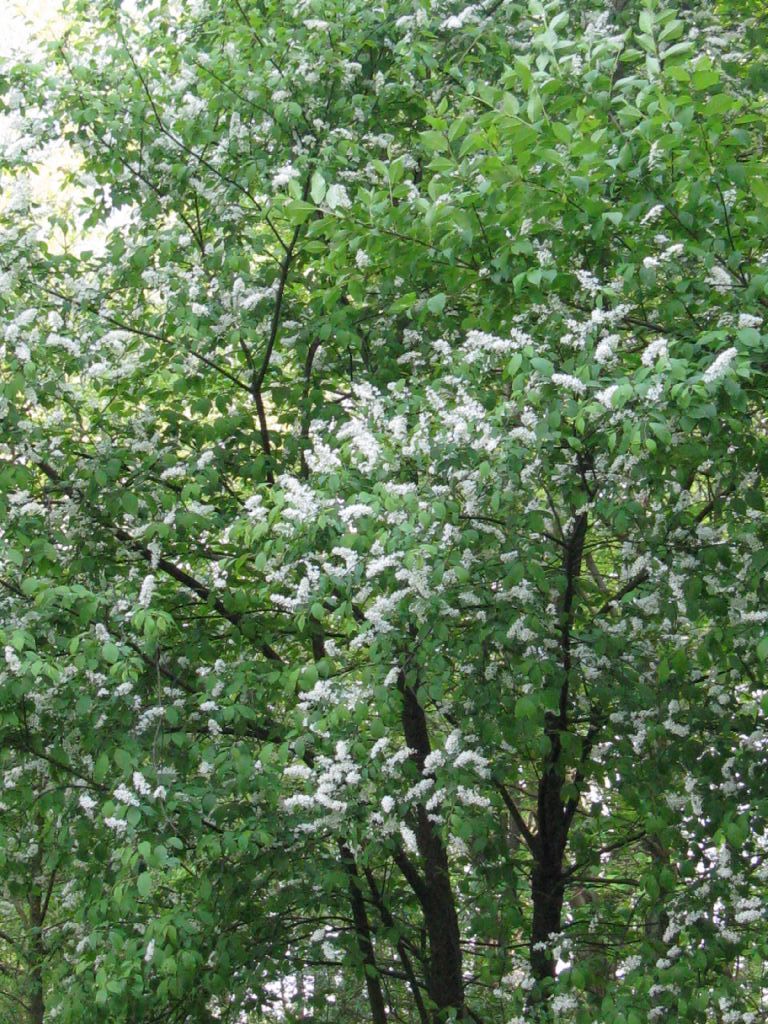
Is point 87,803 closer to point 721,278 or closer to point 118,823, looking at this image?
point 118,823

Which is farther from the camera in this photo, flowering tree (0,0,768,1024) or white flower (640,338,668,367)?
flowering tree (0,0,768,1024)

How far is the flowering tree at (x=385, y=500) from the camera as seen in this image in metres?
4.44

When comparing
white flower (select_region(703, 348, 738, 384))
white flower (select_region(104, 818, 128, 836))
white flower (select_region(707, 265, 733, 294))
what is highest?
white flower (select_region(707, 265, 733, 294))

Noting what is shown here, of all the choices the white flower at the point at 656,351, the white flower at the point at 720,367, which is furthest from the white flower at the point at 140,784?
the white flower at the point at 720,367

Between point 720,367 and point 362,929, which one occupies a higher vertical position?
point 720,367

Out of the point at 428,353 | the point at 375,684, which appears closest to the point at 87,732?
the point at 375,684

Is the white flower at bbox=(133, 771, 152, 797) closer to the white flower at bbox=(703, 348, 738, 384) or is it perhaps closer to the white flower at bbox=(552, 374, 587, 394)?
the white flower at bbox=(552, 374, 587, 394)

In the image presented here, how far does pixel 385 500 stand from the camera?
14.0 ft

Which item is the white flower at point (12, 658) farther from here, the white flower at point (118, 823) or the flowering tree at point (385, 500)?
the white flower at point (118, 823)

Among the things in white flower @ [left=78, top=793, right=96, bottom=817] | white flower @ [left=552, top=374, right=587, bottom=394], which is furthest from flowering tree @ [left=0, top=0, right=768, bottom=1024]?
white flower @ [left=78, top=793, right=96, bottom=817]

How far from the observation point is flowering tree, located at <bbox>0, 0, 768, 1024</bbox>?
4.44m

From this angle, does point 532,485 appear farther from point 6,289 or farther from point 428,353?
point 6,289

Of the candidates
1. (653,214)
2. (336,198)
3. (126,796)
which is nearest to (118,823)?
(126,796)

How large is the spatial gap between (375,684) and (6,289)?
2.42 m
